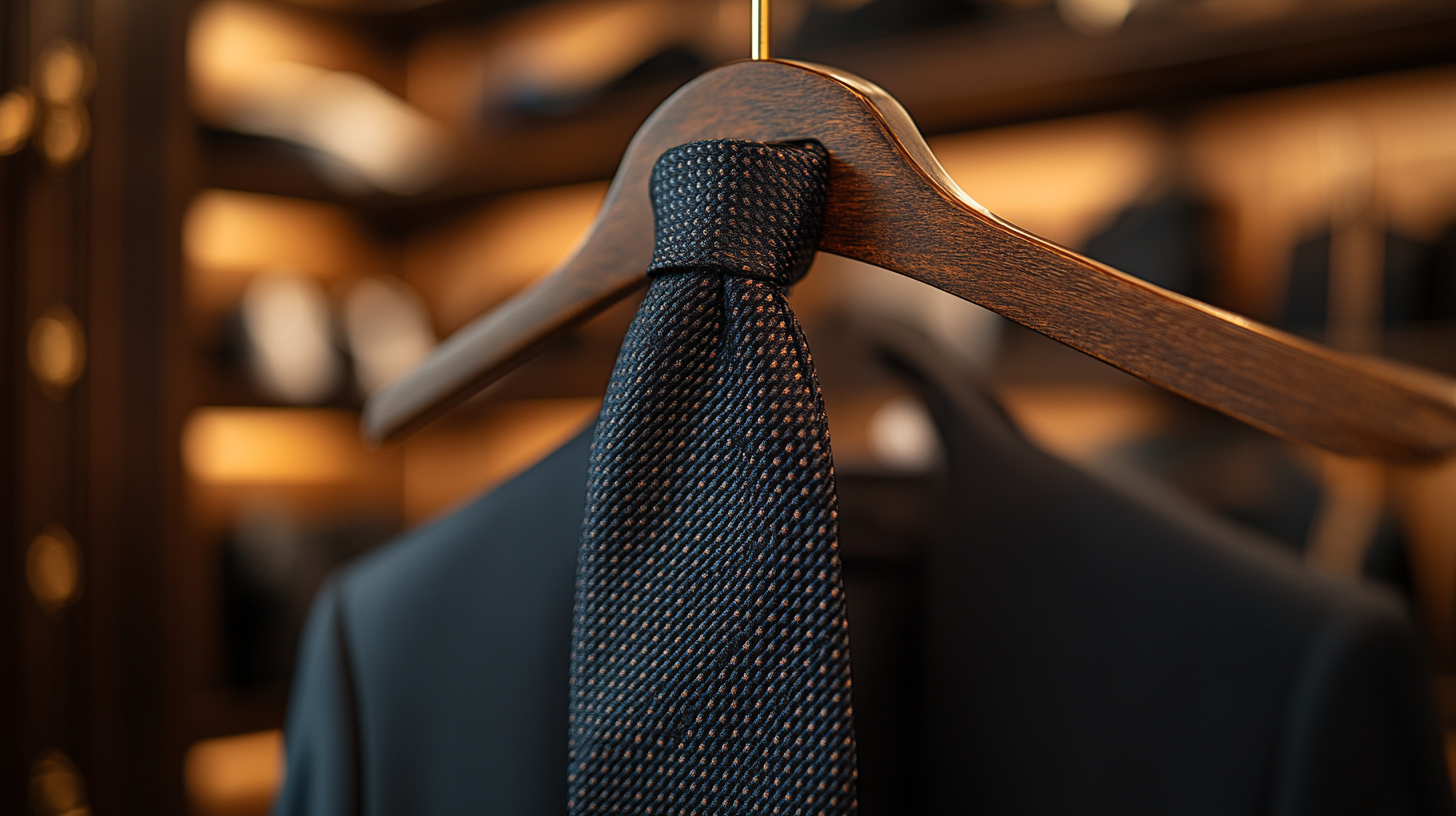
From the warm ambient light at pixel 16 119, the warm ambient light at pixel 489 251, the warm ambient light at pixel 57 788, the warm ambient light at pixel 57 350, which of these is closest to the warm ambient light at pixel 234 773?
the warm ambient light at pixel 57 788

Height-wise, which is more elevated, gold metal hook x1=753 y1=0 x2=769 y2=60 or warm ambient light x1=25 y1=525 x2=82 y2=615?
gold metal hook x1=753 y1=0 x2=769 y2=60

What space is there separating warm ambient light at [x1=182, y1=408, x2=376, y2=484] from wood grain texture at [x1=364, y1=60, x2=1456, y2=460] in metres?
1.57

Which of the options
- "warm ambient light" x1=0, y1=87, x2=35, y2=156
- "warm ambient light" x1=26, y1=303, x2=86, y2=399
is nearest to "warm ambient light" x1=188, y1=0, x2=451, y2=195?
"warm ambient light" x1=0, y1=87, x2=35, y2=156

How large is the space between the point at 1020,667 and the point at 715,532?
0.17 metres

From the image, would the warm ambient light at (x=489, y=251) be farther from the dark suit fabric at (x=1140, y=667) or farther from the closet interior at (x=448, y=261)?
the dark suit fabric at (x=1140, y=667)

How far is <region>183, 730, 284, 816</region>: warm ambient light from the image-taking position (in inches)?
58.5

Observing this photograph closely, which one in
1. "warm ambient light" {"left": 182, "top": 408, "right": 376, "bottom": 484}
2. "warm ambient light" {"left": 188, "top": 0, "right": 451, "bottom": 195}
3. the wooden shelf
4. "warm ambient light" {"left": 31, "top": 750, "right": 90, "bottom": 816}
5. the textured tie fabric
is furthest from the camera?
"warm ambient light" {"left": 182, "top": 408, "right": 376, "bottom": 484}

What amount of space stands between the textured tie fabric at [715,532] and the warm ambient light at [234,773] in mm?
1471

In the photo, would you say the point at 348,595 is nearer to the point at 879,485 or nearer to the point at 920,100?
the point at 879,485

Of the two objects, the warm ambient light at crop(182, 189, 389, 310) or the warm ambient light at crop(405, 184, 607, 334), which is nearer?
the warm ambient light at crop(182, 189, 389, 310)

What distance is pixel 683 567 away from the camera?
0.93 ft

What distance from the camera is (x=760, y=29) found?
1.13 ft

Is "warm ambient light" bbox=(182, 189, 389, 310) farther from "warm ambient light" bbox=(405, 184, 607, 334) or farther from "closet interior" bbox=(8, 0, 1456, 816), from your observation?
"warm ambient light" bbox=(405, 184, 607, 334)

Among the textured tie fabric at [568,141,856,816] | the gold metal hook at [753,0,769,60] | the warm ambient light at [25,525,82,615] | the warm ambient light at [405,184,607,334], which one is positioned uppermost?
the gold metal hook at [753,0,769,60]
